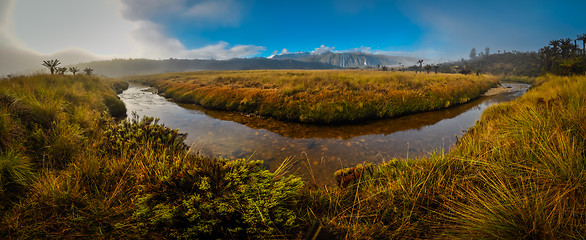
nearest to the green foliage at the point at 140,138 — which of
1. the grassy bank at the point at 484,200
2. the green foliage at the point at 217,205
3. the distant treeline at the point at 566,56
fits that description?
the green foliage at the point at 217,205

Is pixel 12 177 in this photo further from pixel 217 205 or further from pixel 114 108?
pixel 114 108

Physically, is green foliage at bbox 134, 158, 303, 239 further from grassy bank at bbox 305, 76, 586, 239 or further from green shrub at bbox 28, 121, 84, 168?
green shrub at bbox 28, 121, 84, 168

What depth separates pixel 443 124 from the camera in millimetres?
10523

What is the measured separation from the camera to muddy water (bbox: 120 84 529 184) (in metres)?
6.50

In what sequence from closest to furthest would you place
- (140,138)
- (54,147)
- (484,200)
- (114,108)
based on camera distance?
(484,200) < (54,147) < (140,138) < (114,108)

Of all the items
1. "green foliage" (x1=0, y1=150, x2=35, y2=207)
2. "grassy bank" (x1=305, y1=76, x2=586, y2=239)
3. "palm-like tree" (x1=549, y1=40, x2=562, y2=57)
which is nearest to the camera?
"grassy bank" (x1=305, y1=76, x2=586, y2=239)

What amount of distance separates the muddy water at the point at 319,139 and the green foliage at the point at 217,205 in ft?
7.97

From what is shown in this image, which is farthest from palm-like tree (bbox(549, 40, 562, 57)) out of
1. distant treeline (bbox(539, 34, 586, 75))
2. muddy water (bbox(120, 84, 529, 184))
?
muddy water (bbox(120, 84, 529, 184))

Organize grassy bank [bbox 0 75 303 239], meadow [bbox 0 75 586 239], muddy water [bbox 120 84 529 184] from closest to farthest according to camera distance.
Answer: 1. meadow [bbox 0 75 586 239]
2. grassy bank [bbox 0 75 303 239]
3. muddy water [bbox 120 84 529 184]

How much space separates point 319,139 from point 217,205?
21.2 feet

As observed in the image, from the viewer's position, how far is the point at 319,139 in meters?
8.38

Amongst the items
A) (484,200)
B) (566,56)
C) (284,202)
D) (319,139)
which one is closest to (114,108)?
(319,139)

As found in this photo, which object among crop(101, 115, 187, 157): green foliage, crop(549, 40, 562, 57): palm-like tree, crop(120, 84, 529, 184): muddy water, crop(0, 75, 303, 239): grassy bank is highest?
crop(549, 40, 562, 57): palm-like tree

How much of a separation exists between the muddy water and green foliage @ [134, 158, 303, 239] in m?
2.43
